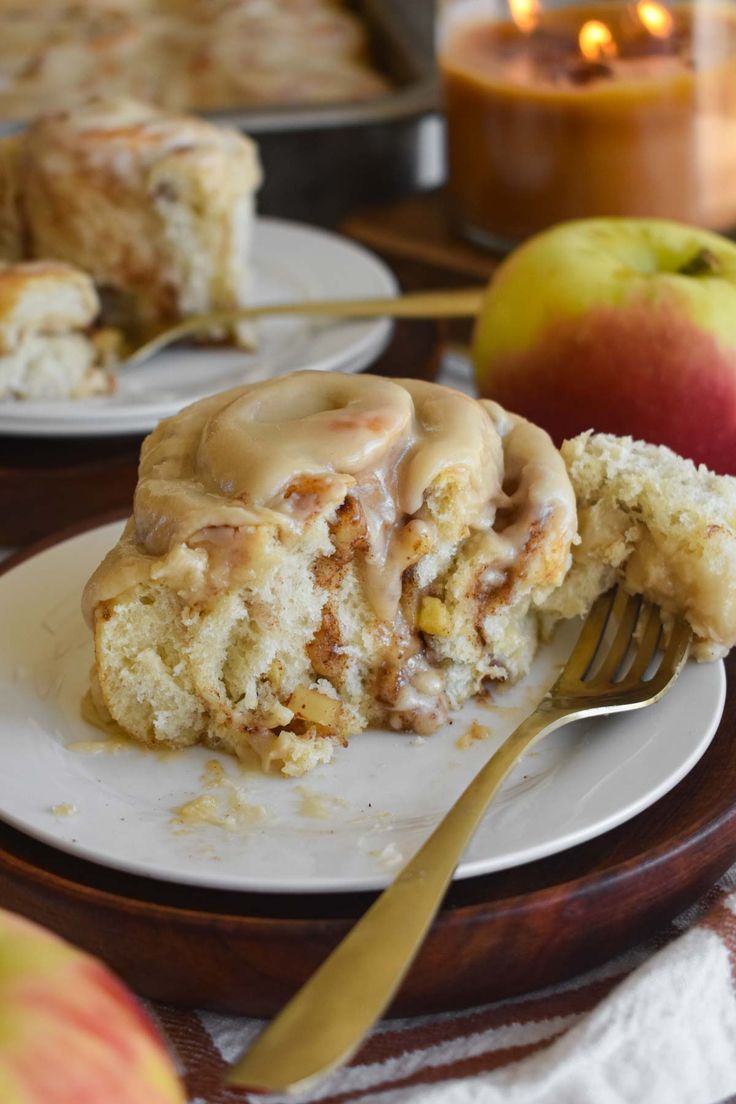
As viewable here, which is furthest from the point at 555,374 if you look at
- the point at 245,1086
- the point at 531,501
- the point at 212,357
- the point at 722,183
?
the point at 245,1086

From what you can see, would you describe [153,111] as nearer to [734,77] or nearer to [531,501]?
[734,77]

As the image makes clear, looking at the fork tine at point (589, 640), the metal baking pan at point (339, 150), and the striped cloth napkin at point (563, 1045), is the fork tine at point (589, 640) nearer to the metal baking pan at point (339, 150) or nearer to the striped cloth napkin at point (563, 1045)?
the striped cloth napkin at point (563, 1045)

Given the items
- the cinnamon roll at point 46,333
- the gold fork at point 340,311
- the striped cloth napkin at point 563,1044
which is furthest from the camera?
the gold fork at point 340,311

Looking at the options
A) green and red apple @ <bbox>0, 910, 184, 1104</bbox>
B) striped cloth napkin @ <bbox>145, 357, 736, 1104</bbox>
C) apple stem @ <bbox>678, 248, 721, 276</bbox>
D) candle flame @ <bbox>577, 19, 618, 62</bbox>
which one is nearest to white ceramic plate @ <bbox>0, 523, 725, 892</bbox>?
striped cloth napkin @ <bbox>145, 357, 736, 1104</bbox>

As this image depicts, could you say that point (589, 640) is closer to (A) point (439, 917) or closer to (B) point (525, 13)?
(A) point (439, 917)

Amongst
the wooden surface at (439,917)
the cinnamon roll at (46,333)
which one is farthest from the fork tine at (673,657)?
the cinnamon roll at (46,333)

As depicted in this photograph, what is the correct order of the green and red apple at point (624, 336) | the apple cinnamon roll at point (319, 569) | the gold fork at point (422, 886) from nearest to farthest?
the gold fork at point (422, 886) → the apple cinnamon roll at point (319, 569) → the green and red apple at point (624, 336)

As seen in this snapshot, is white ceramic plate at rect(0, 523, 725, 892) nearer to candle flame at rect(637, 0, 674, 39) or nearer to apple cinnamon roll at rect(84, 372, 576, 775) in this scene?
apple cinnamon roll at rect(84, 372, 576, 775)

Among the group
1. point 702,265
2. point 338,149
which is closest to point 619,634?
point 702,265
